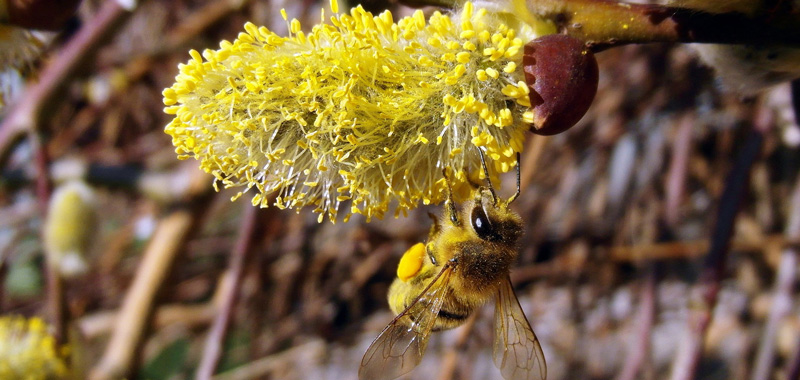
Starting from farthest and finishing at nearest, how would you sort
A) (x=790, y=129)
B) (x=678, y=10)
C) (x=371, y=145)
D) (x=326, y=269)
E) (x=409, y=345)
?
(x=326, y=269) < (x=790, y=129) < (x=409, y=345) < (x=371, y=145) < (x=678, y=10)

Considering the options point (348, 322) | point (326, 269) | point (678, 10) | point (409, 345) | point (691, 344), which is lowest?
point (348, 322)

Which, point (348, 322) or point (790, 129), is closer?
point (790, 129)

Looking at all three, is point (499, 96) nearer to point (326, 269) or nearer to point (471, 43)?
point (471, 43)

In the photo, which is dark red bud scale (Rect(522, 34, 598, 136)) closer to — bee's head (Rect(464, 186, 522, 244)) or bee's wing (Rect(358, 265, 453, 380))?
bee's head (Rect(464, 186, 522, 244))

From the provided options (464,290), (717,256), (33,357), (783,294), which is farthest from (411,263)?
(783,294)

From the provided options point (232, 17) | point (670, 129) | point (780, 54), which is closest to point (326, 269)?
point (232, 17)

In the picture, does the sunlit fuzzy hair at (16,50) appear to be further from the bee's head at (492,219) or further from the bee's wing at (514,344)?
the bee's wing at (514,344)

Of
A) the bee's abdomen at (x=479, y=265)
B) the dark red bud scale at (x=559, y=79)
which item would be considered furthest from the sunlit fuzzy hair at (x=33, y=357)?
the dark red bud scale at (x=559, y=79)
